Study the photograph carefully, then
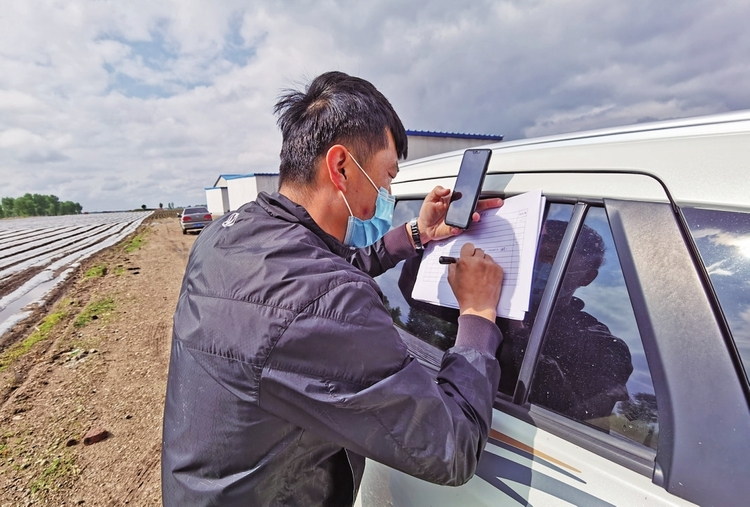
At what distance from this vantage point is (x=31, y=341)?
16.5 ft

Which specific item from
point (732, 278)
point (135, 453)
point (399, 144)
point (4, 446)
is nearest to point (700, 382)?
point (732, 278)

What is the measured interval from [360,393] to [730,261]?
0.75 meters

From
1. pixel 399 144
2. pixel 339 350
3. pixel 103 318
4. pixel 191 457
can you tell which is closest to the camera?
pixel 339 350

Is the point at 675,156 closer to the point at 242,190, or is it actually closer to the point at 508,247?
the point at 508,247

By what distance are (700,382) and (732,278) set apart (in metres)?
0.20

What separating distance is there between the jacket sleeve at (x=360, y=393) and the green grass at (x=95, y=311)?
251 inches

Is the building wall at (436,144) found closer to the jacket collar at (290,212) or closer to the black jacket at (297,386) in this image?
the jacket collar at (290,212)

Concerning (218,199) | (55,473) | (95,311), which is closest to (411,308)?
(55,473)

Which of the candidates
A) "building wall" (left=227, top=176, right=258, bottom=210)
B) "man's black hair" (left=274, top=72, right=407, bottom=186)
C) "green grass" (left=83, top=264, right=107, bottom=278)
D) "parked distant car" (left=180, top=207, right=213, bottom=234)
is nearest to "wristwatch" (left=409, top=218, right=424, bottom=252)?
"man's black hair" (left=274, top=72, right=407, bottom=186)

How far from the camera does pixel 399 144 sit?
54.4 inches

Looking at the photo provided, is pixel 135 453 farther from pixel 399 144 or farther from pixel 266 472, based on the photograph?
pixel 399 144

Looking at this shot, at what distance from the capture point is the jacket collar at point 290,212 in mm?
1058

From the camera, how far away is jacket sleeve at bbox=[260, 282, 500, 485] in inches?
30.3

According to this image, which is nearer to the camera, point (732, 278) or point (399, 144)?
point (732, 278)
